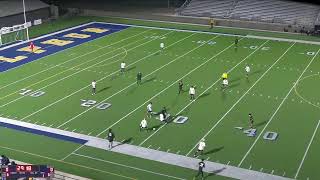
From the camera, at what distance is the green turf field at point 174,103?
22.4 m

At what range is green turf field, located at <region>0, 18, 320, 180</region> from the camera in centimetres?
2236

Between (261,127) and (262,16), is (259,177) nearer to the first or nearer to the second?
(261,127)

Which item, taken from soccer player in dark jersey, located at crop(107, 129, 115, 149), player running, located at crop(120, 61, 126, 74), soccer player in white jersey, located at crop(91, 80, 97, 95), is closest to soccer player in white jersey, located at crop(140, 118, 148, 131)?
soccer player in dark jersey, located at crop(107, 129, 115, 149)

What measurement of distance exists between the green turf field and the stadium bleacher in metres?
11.1

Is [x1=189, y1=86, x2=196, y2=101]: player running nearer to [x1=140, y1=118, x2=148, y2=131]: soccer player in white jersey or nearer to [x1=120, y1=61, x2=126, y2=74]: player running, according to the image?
[x1=140, y1=118, x2=148, y2=131]: soccer player in white jersey

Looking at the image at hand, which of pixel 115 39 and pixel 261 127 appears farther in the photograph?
pixel 115 39

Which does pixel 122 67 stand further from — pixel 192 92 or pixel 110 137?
pixel 110 137

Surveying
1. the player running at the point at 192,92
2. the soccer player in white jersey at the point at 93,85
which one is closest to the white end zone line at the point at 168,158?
the soccer player in white jersey at the point at 93,85

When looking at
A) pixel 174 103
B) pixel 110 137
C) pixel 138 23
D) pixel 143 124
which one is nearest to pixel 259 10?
pixel 138 23

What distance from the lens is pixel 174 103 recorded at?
2895cm

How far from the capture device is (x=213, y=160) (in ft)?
72.6

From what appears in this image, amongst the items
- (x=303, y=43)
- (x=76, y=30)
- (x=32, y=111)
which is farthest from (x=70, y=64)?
(x=303, y=43)

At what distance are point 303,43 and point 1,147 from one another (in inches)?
1143

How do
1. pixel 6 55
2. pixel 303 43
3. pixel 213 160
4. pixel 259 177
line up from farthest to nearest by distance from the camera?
pixel 303 43 → pixel 6 55 → pixel 213 160 → pixel 259 177
